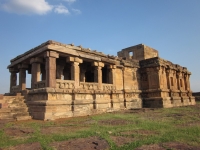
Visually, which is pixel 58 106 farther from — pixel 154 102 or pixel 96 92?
pixel 154 102

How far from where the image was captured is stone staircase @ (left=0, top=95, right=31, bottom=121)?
883 cm

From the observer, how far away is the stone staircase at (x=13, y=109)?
29.0ft

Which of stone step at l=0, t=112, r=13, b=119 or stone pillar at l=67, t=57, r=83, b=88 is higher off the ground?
stone pillar at l=67, t=57, r=83, b=88

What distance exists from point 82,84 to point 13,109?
4289 millimetres

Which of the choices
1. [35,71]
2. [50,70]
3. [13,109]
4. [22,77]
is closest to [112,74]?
[50,70]

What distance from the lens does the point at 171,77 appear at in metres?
17.3

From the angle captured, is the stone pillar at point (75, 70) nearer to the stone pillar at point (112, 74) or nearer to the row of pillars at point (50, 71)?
the row of pillars at point (50, 71)

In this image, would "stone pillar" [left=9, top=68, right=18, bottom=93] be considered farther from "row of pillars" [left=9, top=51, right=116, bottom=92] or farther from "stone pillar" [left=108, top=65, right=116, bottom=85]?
"stone pillar" [left=108, top=65, right=116, bottom=85]

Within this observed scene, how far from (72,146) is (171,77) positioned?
611 inches

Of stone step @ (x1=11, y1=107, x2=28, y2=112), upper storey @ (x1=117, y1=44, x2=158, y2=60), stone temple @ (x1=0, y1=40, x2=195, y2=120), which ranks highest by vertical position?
upper storey @ (x1=117, y1=44, x2=158, y2=60)

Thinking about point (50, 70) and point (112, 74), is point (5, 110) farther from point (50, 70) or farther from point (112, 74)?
point (112, 74)

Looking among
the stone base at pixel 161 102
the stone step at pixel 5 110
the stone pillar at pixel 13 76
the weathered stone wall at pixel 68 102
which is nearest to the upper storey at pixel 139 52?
the stone base at pixel 161 102

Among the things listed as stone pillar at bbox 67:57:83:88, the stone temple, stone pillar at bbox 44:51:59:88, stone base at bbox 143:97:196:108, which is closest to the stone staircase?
the stone temple

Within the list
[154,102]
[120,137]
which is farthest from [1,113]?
[154,102]
